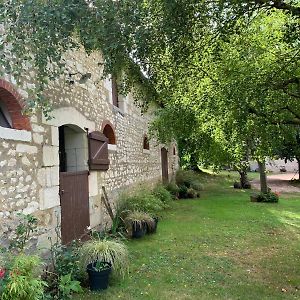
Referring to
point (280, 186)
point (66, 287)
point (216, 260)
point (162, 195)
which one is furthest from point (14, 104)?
point (280, 186)

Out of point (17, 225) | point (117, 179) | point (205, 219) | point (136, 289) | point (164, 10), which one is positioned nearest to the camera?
point (164, 10)

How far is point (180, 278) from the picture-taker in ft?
16.0

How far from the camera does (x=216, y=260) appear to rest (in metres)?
5.68

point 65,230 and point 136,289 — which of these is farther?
point 65,230

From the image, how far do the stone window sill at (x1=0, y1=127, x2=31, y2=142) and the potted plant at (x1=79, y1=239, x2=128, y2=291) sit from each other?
1.79 m

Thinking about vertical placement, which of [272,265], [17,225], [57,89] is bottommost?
[272,265]

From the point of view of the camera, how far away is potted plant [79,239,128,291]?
442 cm

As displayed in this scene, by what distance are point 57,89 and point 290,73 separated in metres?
3.73

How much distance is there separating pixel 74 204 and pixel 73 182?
15.4 inches

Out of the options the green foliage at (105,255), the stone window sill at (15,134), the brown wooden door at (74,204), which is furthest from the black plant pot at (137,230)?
the stone window sill at (15,134)

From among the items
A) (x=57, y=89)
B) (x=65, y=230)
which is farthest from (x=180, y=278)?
(x=57, y=89)

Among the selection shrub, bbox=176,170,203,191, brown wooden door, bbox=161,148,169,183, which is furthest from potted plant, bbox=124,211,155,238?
shrub, bbox=176,170,203,191

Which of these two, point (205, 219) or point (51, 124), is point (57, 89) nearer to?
point (51, 124)

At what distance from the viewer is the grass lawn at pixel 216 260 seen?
172 inches
